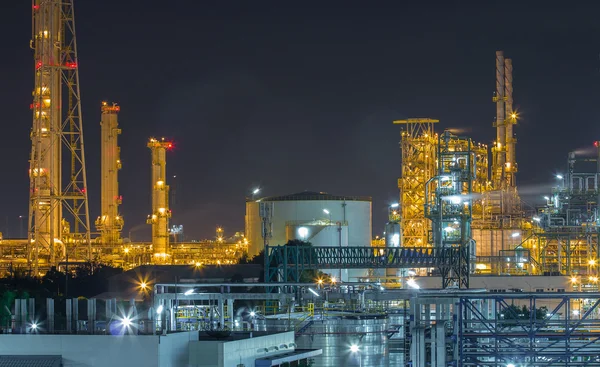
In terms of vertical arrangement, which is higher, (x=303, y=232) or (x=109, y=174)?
(x=109, y=174)

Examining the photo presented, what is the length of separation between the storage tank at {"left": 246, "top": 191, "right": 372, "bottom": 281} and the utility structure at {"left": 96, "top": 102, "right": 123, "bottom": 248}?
1051 centimetres

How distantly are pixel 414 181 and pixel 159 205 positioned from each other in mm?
22292

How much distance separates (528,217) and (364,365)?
1729 inches

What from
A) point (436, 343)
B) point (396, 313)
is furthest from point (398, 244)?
point (436, 343)

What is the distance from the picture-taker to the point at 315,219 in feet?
283

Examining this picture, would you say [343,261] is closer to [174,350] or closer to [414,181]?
[414,181]

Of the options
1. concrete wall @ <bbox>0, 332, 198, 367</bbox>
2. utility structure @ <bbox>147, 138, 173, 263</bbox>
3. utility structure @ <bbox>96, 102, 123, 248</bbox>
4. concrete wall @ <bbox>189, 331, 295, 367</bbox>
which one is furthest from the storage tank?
concrete wall @ <bbox>0, 332, 198, 367</bbox>

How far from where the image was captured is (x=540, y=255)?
70.7 meters

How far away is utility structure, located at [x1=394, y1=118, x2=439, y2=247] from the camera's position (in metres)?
77.2

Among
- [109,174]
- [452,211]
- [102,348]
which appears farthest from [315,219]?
[102,348]

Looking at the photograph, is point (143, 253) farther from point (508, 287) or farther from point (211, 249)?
point (508, 287)

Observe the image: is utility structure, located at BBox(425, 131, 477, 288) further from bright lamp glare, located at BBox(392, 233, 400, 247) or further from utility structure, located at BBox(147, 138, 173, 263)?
utility structure, located at BBox(147, 138, 173, 263)

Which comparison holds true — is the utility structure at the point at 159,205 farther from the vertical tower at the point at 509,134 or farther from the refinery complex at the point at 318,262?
the vertical tower at the point at 509,134

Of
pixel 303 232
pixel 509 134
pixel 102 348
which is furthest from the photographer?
pixel 303 232
